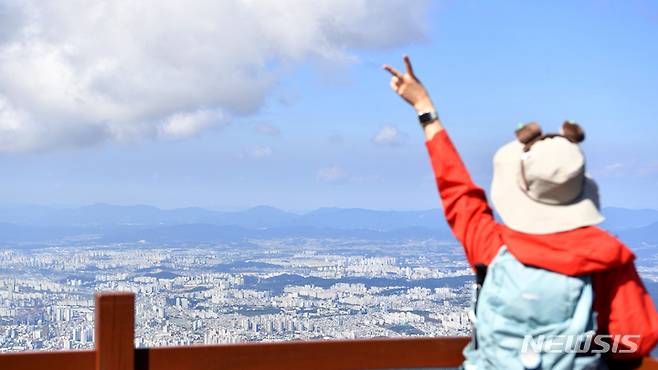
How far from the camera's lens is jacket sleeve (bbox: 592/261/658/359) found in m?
2.36

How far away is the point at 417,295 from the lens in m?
42.0

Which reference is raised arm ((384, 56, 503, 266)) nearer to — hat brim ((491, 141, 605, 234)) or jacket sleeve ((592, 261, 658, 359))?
hat brim ((491, 141, 605, 234))

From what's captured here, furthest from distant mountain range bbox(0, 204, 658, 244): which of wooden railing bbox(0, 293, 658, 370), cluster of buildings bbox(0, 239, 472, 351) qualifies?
wooden railing bbox(0, 293, 658, 370)

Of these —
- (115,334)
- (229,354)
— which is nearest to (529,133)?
(229,354)

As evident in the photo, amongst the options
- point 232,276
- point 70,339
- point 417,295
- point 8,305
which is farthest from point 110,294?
point 232,276

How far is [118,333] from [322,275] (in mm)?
59074

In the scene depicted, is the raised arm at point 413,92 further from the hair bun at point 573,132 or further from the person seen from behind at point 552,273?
the hair bun at point 573,132

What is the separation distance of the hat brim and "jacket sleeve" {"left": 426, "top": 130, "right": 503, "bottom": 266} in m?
0.07

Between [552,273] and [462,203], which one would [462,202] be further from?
[552,273]

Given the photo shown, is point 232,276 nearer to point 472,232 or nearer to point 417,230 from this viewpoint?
point 417,230

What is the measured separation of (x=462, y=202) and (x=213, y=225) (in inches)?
4422

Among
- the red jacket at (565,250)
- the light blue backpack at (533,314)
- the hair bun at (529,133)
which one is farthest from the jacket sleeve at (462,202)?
the hair bun at (529,133)

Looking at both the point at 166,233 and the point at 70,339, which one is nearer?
the point at 70,339

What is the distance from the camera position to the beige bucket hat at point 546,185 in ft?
7.68
